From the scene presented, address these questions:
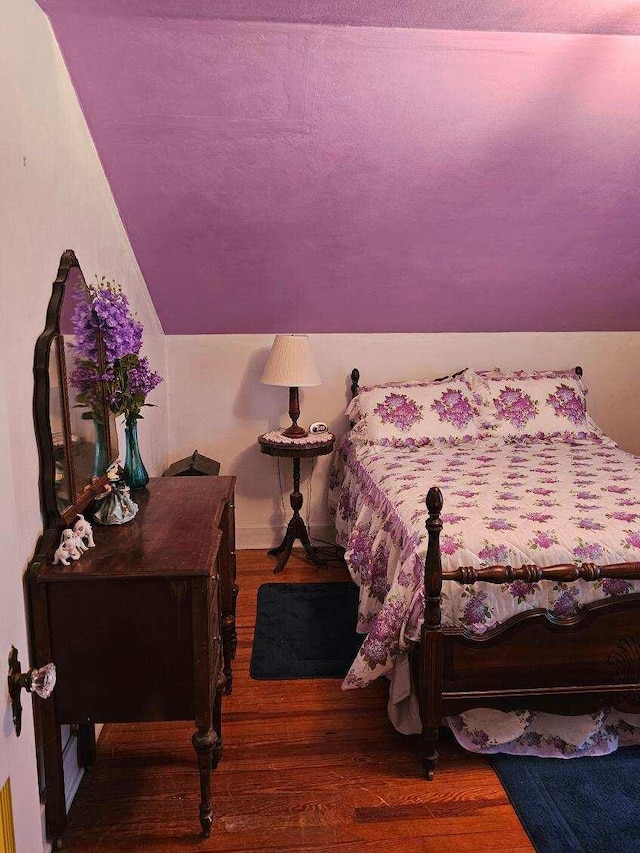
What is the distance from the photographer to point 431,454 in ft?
10.1

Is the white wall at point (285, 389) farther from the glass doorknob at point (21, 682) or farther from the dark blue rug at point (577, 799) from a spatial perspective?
the glass doorknob at point (21, 682)

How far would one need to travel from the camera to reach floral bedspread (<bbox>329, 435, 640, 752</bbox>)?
6.06ft

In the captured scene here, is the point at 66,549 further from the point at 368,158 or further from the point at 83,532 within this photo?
the point at 368,158

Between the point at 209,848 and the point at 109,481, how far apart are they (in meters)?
1.03

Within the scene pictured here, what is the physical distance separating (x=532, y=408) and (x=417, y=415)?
0.64m

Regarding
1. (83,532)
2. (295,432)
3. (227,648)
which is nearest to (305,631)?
(227,648)

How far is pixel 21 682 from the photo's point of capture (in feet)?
2.70

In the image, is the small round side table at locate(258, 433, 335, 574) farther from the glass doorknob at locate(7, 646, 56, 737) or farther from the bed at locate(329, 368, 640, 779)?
the glass doorknob at locate(7, 646, 56, 737)

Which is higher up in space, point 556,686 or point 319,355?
point 319,355

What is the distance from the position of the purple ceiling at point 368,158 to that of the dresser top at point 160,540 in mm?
1274

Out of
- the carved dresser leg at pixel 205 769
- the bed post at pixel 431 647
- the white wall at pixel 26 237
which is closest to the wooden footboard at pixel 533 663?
the bed post at pixel 431 647

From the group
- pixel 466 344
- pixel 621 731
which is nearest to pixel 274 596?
pixel 621 731

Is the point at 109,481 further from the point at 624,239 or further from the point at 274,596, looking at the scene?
the point at 624,239

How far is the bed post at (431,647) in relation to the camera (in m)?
1.73
